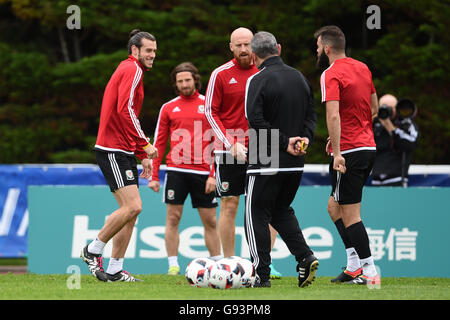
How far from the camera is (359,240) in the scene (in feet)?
26.8

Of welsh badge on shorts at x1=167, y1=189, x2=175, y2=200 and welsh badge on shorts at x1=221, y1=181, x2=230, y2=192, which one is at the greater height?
welsh badge on shorts at x1=221, y1=181, x2=230, y2=192

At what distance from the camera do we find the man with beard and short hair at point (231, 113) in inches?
367

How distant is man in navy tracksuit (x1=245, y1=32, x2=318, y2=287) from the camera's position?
7.64 meters

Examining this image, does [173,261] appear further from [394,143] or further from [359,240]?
[394,143]

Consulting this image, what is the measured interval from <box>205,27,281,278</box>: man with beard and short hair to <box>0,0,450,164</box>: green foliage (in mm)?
13691

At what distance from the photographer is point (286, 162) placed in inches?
303

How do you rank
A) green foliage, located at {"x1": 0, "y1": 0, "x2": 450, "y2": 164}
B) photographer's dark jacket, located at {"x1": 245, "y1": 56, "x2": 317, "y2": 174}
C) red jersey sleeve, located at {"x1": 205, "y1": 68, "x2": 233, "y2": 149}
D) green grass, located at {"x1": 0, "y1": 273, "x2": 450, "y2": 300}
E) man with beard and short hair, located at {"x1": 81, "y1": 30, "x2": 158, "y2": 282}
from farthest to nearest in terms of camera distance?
green foliage, located at {"x1": 0, "y1": 0, "x2": 450, "y2": 164} < red jersey sleeve, located at {"x1": 205, "y1": 68, "x2": 233, "y2": 149} < man with beard and short hair, located at {"x1": 81, "y1": 30, "x2": 158, "y2": 282} < photographer's dark jacket, located at {"x1": 245, "y1": 56, "x2": 317, "y2": 174} < green grass, located at {"x1": 0, "y1": 273, "x2": 450, "y2": 300}

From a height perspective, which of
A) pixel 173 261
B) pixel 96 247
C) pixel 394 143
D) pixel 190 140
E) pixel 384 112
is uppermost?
pixel 384 112

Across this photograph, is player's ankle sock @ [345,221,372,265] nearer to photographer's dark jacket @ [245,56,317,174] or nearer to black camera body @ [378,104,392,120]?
photographer's dark jacket @ [245,56,317,174]

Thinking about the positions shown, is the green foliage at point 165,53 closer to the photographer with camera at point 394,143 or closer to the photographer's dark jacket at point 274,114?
the photographer with camera at point 394,143

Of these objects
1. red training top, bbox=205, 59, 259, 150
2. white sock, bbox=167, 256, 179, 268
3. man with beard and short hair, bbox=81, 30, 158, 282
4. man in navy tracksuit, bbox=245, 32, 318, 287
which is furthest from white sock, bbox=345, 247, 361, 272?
white sock, bbox=167, 256, 179, 268

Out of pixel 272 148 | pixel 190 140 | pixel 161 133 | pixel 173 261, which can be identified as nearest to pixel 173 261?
pixel 173 261

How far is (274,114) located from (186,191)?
3.28 m

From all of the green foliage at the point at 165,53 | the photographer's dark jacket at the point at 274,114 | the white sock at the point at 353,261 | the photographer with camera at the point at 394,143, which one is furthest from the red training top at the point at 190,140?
the green foliage at the point at 165,53
